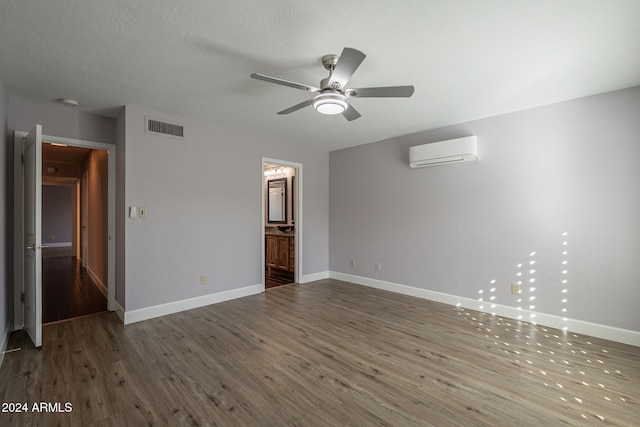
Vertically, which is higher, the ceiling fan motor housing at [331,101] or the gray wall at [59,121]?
the gray wall at [59,121]

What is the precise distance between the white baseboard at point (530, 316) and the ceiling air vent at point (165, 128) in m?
3.72

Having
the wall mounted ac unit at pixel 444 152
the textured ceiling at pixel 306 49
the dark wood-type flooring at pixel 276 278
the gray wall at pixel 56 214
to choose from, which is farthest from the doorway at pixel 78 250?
the wall mounted ac unit at pixel 444 152

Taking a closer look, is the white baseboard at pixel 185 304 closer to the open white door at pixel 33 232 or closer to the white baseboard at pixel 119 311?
the white baseboard at pixel 119 311

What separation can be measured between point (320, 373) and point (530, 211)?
119 inches

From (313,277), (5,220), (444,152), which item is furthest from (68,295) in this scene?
(444,152)

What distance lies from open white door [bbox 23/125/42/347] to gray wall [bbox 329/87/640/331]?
13.9ft

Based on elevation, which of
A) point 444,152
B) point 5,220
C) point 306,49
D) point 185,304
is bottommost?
point 185,304

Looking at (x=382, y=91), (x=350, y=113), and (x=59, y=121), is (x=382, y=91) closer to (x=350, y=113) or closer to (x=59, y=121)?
(x=350, y=113)

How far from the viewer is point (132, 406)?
1.94 m

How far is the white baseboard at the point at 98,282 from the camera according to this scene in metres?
4.43

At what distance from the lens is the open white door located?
2715 millimetres

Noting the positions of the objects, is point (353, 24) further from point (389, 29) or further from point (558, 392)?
point (558, 392)

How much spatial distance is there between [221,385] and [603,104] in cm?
443

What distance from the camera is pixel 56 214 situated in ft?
34.6
